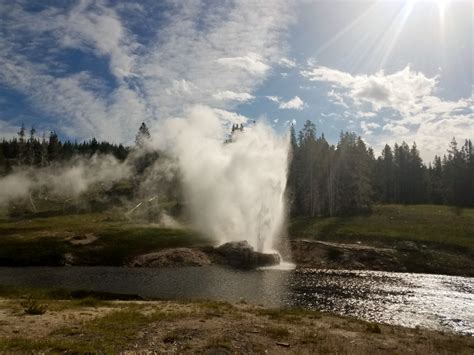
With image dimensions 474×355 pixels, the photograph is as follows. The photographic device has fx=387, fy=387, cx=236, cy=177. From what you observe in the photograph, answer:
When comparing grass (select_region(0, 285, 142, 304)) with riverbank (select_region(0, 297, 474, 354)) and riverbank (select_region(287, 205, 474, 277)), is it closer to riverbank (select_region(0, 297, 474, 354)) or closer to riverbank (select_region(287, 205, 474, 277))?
riverbank (select_region(0, 297, 474, 354))

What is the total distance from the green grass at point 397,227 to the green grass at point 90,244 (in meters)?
31.3

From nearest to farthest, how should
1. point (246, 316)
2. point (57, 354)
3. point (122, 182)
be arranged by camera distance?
1. point (57, 354)
2. point (246, 316)
3. point (122, 182)

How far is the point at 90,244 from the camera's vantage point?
3418 inches

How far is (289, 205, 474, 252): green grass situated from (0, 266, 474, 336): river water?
2160 cm

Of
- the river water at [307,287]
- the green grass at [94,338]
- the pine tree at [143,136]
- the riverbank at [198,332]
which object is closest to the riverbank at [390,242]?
the river water at [307,287]

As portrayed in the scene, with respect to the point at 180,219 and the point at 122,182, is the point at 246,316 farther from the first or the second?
the point at 122,182

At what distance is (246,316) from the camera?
3297 centimetres

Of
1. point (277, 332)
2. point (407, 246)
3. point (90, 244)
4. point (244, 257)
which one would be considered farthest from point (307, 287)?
point (90, 244)

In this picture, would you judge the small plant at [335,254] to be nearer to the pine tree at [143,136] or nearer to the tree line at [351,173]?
the tree line at [351,173]

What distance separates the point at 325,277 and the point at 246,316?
33.8 metres

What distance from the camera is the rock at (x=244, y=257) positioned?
76.6 meters

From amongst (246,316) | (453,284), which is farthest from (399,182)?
(246,316)

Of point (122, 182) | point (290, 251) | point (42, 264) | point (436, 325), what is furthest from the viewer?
point (122, 182)

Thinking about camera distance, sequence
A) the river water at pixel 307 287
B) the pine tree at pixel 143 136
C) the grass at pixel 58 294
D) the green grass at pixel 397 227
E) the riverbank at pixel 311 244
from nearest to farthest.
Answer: the river water at pixel 307 287 < the grass at pixel 58 294 < the riverbank at pixel 311 244 < the green grass at pixel 397 227 < the pine tree at pixel 143 136
